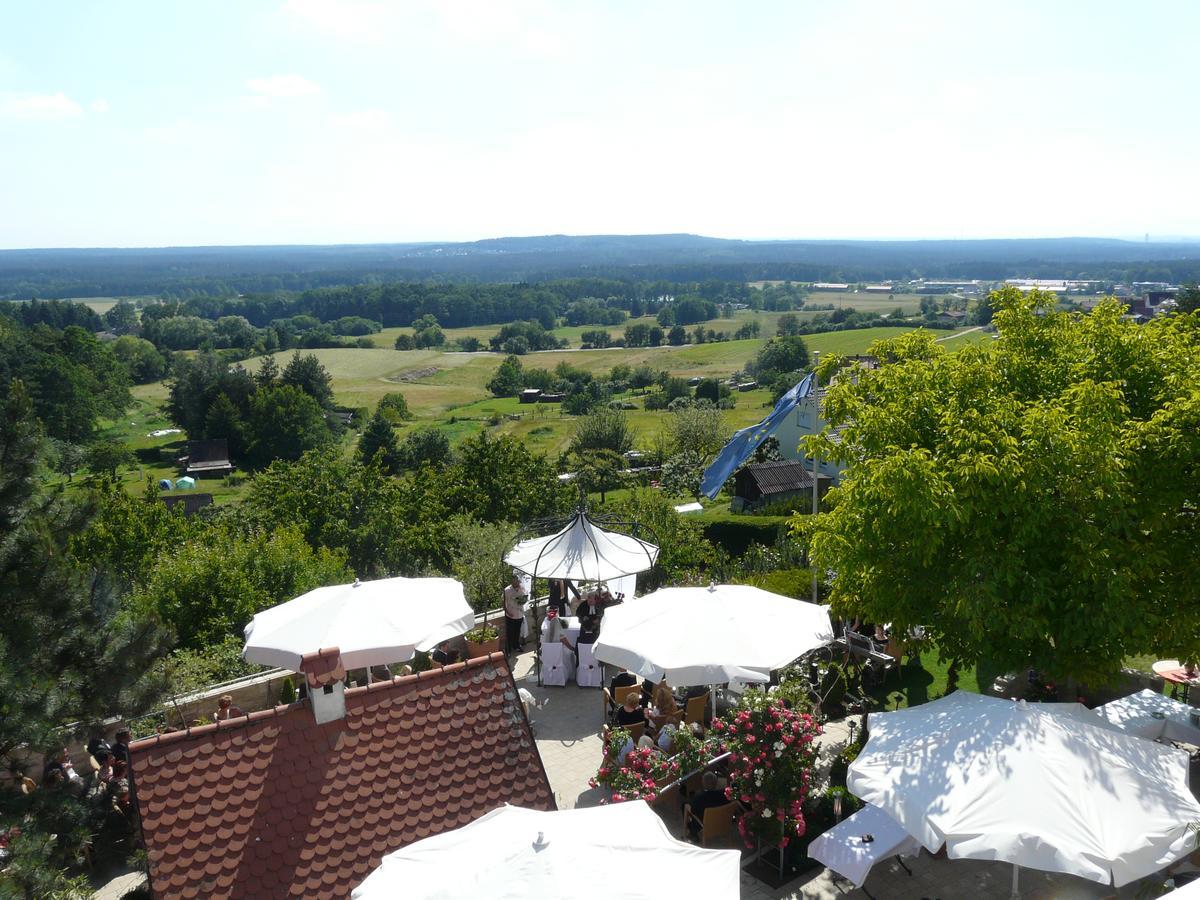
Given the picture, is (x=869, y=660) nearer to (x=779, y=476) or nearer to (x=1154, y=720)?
(x=1154, y=720)

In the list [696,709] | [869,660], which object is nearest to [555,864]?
[696,709]

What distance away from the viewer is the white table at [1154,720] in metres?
11.7

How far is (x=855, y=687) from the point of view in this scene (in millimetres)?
14750

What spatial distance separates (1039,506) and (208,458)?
3533 inches

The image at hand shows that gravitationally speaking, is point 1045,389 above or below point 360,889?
above

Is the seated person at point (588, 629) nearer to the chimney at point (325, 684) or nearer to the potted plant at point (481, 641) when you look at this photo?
the potted plant at point (481, 641)

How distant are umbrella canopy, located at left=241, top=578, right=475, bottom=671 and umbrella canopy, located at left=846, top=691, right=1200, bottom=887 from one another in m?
6.41

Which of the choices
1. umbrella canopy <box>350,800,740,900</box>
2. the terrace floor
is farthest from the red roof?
the terrace floor

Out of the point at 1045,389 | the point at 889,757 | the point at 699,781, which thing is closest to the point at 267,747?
the point at 699,781

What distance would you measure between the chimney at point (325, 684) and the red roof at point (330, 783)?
0.43 feet

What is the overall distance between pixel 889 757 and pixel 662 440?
64.1 m

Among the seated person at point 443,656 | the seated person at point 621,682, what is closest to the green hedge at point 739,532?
the seated person at point 443,656

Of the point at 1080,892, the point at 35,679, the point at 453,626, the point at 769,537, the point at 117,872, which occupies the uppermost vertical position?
the point at 35,679

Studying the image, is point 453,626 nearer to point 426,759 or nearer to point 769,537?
point 426,759
